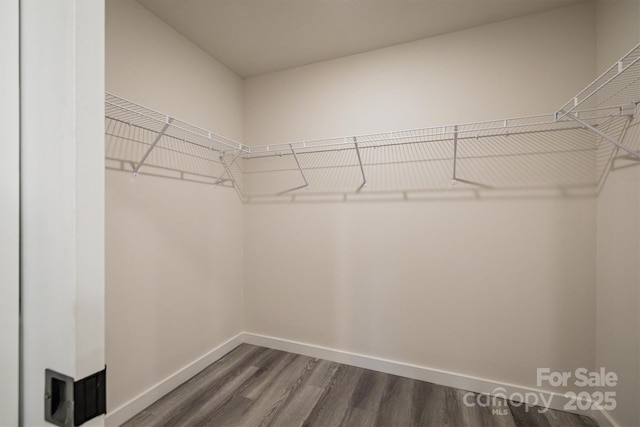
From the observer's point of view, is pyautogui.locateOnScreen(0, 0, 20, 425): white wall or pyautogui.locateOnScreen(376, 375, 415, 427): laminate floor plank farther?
pyautogui.locateOnScreen(376, 375, 415, 427): laminate floor plank

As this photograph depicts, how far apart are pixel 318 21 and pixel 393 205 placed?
1.35 metres

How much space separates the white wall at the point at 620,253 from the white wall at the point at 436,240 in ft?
0.25

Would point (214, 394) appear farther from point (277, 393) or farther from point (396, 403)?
point (396, 403)

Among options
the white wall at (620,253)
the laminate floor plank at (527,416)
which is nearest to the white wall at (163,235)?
the laminate floor plank at (527,416)

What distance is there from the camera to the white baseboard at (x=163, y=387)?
58.5 inches

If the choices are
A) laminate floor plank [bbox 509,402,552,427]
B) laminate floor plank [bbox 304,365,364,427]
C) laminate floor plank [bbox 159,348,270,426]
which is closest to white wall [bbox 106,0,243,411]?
laminate floor plank [bbox 159,348,270,426]

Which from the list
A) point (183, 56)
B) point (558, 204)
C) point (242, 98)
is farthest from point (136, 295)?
point (558, 204)

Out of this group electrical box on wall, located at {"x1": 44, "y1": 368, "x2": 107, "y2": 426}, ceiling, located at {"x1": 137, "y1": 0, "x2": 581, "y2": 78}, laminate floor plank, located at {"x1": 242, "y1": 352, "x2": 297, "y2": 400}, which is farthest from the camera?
laminate floor plank, located at {"x1": 242, "y1": 352, "x2": 297, "y2": 400}

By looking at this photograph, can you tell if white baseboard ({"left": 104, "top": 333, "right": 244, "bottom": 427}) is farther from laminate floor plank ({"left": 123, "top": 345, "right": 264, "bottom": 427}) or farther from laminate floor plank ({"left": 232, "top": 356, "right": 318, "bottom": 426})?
laminate floor plank ({"left": 232, "top": 356, "right": 318, "bottom": 426})

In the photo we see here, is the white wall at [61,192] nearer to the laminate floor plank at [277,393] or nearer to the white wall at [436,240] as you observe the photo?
the laminate floor plank at [277,393]

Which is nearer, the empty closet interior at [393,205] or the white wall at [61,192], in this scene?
the white wall at [61,192]

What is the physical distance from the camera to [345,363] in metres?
2.11

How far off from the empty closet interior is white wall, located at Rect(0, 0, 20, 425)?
3.44 ft

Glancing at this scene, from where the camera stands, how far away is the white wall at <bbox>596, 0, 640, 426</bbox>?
127cm
